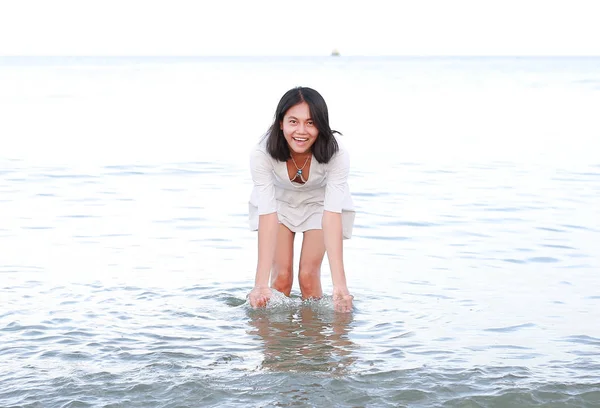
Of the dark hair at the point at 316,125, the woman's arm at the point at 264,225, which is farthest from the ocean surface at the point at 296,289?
the dark hair at the point at 316,125

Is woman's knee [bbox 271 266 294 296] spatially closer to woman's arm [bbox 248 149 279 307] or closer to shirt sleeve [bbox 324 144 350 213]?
woman's arm [bbox 248 149 279 307]

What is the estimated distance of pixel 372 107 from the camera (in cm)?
2950

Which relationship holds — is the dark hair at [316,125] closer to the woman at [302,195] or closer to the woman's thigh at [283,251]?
the woman at [302,195]

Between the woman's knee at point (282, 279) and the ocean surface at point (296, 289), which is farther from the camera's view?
the woman's knee at point (282, 279)

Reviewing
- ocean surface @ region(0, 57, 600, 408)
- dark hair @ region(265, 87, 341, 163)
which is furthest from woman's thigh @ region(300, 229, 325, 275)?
dark hair @ region(265, 87, 341, 163)

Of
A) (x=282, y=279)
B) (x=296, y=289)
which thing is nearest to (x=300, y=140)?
(x=282, y=279)

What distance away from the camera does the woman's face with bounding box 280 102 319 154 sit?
5.79 m

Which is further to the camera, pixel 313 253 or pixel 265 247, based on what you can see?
pixel 313 253

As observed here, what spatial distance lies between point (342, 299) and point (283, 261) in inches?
27.9

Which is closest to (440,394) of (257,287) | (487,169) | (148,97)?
(257,287)

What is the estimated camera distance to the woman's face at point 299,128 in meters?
5.79

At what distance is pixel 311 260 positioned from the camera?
6.51 m

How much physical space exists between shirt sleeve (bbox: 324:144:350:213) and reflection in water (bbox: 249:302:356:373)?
30.6 inches

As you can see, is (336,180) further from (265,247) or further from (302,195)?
(265,247)
